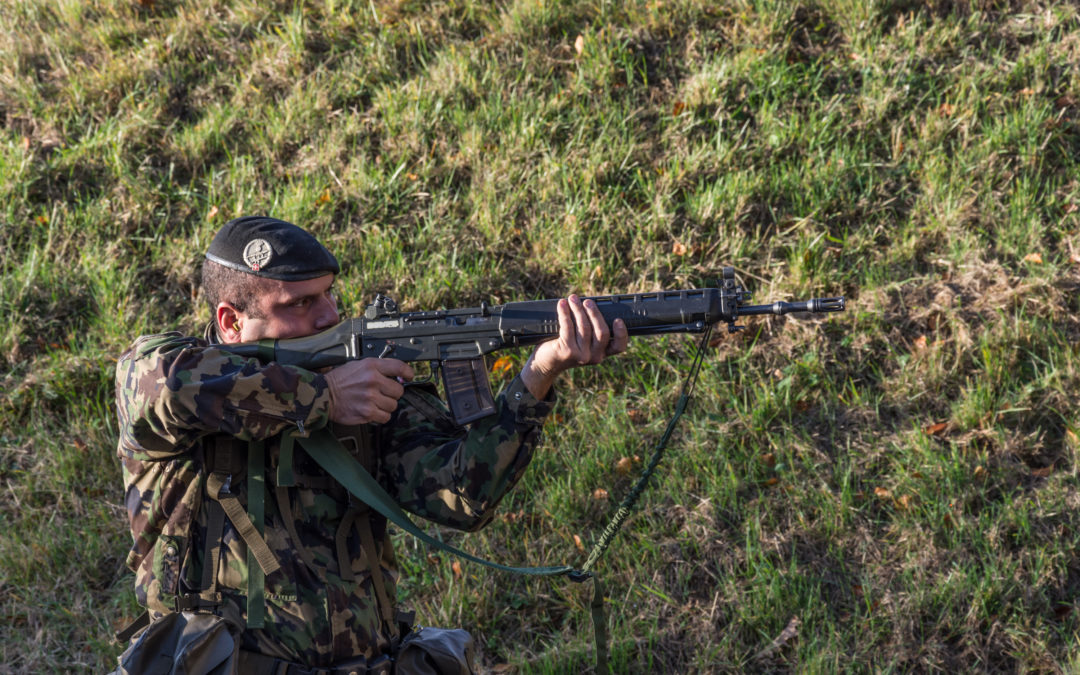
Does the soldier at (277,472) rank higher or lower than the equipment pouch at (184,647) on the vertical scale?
higher

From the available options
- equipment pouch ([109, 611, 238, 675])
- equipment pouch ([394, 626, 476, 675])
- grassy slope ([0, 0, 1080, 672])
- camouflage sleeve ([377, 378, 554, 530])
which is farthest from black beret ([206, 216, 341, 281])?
grassy slope ([0, 0, 1080, 672])

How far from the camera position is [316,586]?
299 centimetres

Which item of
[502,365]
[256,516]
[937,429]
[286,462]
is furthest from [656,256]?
[256,516]

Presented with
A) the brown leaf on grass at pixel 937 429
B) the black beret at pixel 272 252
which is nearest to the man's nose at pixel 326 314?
the black beret at pixel 272 252

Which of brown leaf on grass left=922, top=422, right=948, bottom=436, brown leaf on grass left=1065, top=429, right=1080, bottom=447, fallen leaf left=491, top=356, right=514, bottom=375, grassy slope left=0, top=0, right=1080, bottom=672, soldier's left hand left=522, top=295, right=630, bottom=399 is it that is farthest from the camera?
fallen leaf left=491, top=356, right=514, bottom=375

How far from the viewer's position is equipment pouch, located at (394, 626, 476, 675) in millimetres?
3133

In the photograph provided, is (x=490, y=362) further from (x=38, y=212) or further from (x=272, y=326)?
(x=38, y=212)

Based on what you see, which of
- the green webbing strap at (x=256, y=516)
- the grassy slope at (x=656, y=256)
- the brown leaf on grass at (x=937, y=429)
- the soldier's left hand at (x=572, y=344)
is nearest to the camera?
the green webbing strap at (x=256, y=516)

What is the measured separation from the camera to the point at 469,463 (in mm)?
3018

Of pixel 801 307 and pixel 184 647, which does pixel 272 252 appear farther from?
pixel 801 307

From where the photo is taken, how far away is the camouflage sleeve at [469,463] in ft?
9.89

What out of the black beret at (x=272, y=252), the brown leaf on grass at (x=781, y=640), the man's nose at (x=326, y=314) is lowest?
the brown leaf on grass at (x=781, y=640)

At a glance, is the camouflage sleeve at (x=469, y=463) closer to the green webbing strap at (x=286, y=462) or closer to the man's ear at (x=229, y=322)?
the green webbing strap at (x=286, y=462)

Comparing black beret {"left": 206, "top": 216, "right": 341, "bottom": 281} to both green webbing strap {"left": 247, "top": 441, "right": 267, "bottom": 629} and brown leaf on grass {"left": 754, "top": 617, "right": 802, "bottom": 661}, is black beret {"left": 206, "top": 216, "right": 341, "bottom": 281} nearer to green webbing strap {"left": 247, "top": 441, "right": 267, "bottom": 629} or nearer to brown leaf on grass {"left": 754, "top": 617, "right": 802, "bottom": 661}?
green webbing strap {"left": 247, "top": 441, "right": 267, "bottom": 629}
